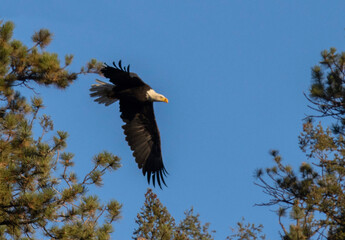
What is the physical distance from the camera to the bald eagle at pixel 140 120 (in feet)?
28.7

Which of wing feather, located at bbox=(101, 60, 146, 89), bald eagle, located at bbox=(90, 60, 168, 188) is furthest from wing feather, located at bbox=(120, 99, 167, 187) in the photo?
wing feather, located at bbox=(101, 60, 146, 89)

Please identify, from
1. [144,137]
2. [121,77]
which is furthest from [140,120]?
[121,77]

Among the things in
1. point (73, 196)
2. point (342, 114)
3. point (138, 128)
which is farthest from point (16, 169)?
point (342, 114)

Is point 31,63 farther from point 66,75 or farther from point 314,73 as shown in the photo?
point 314,73

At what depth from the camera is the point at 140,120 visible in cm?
949

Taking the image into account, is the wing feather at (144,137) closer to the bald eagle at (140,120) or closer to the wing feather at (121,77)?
the bald eagle at (140,120)

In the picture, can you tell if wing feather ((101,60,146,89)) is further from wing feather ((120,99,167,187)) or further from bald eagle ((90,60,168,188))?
wing feather ((120,99,167,187))

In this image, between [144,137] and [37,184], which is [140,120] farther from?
[37,184]

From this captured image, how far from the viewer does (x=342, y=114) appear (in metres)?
7.97

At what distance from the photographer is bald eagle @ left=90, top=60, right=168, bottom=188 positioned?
28.7 feet

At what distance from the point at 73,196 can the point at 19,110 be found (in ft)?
6.56

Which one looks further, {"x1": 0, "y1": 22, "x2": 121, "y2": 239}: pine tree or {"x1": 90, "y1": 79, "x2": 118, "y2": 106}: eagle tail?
{"x1": 90, "y1": 79, "x2": 118, "y2": 106}: eagle tail

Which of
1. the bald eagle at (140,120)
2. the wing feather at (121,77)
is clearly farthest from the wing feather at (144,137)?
the wing feather at (121,77)

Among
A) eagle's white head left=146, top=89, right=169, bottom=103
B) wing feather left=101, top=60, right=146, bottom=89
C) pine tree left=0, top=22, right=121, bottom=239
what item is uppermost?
eagle's white head left=146, top=89, right=169, bottom=103
